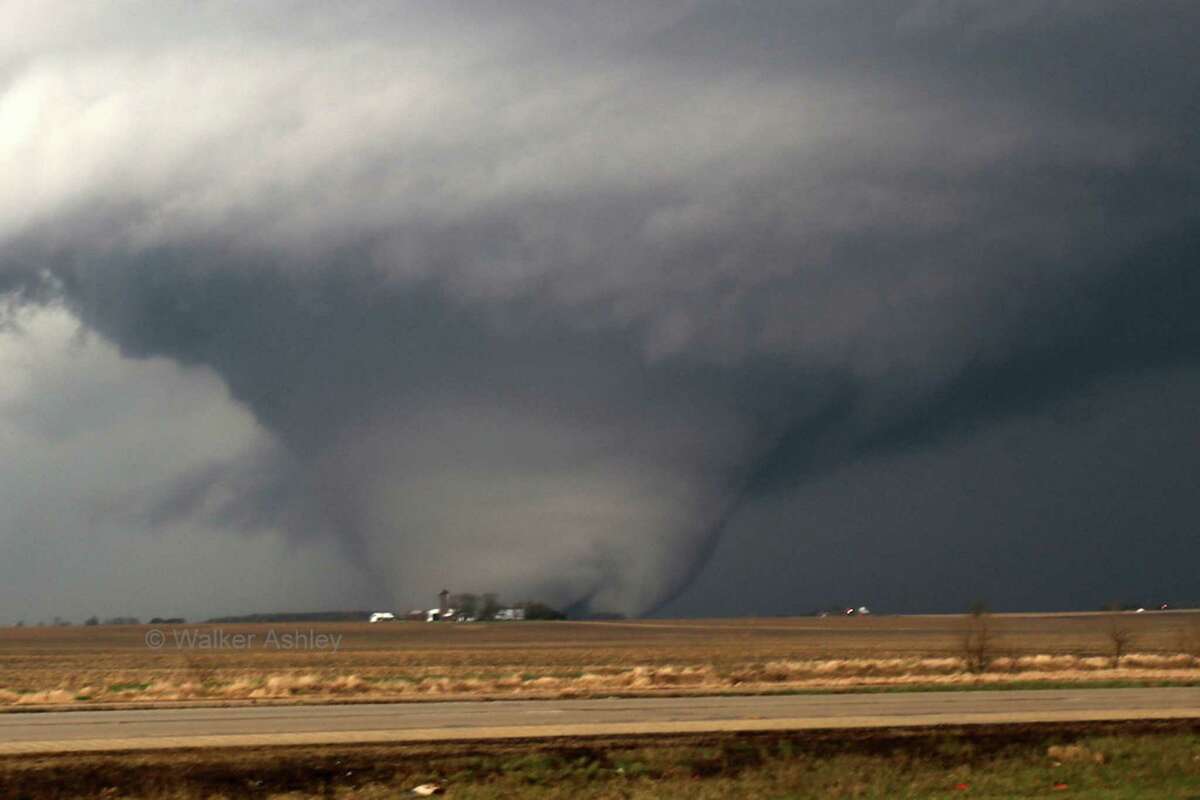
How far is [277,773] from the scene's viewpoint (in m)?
23.9

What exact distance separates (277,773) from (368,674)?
4422 cm

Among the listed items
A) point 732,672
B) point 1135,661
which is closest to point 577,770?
point 732,672

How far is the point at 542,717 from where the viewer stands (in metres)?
34.6

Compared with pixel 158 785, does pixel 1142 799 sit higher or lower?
lower

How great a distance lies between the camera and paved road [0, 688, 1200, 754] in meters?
29.2

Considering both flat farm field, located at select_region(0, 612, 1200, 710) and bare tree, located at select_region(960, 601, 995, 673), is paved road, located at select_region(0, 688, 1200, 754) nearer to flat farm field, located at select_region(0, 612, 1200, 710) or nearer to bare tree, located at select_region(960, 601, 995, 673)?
flat farm field, located at select_region(0, 612, 1200, 710)

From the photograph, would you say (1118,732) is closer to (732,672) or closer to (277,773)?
(277,773)

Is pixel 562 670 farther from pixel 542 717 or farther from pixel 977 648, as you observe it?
pixel 542 717

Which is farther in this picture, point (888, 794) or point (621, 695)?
point (621, 695)

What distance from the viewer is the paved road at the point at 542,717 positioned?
29.2 m

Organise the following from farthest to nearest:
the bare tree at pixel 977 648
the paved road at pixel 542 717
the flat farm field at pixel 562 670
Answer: the bare tree at pixel 977 648, the flat farm field at pixel 562 670, the paved road at pixel 542 717

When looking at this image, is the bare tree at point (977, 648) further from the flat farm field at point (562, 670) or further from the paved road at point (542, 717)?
the paved road at point (542, 717)

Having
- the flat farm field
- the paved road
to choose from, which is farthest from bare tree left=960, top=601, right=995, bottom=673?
the paved road

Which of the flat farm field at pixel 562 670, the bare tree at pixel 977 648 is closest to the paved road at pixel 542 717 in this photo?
the flat farm field at pixel 562 670
